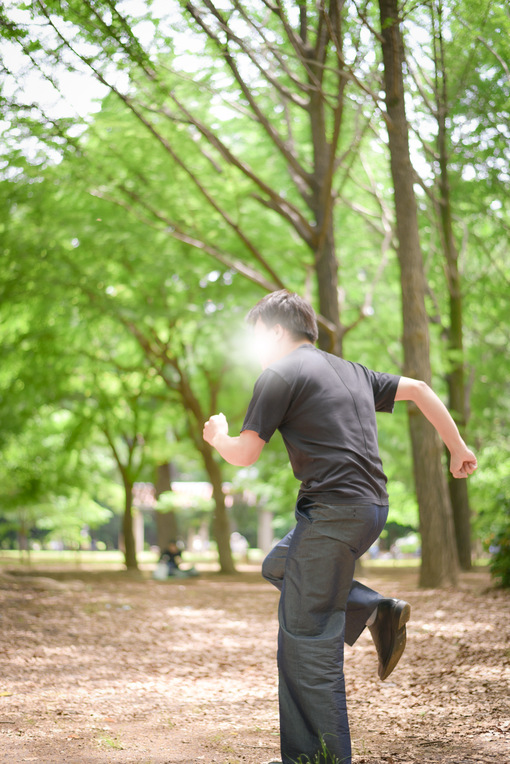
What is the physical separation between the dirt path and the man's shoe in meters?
0.40

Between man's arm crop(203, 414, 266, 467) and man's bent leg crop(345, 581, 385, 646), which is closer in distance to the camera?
man's arm crop(203, 414, 266, 467)

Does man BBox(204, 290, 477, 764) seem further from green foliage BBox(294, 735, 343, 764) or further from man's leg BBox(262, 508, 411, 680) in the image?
man's leg BBox(262, 508, 411, 680)

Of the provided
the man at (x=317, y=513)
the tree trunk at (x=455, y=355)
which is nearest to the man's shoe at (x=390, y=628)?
the man at (x=317, y=513)

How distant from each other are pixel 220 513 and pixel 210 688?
42.2 feet

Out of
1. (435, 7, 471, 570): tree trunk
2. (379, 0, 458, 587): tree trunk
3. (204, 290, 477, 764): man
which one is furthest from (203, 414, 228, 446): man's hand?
(435, 7, 471, 570): tree trunk

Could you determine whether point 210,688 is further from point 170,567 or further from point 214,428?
point 170,567

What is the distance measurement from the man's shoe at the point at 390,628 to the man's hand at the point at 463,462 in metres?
0.58

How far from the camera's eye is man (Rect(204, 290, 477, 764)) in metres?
2.71

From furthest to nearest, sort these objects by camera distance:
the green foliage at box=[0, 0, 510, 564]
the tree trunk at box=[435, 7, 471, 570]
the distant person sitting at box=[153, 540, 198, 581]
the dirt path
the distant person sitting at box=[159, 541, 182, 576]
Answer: the distant person sitting at box=[159, 541, 182, 576]
the distant person sitting at box=[153, 540, 198, 581]
the tree trunk at box=[435, 7, 471, 570]
the green foliage at box=[0, 0, 510, 564]
the dirt path

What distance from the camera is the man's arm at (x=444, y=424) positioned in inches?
119

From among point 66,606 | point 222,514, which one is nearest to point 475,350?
point 222,514

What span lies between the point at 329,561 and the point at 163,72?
7917 millimetres

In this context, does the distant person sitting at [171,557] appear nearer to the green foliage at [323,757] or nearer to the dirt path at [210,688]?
the dirt path at [210,688]

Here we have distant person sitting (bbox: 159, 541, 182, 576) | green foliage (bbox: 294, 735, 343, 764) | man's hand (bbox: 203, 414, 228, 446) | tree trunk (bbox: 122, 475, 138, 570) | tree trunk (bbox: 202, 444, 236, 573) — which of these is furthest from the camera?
tree trunk (bbox: 122, 475, 138, 570)
